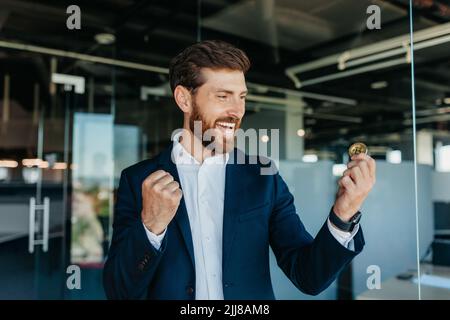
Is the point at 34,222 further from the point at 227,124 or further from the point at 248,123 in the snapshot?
the point at 227,124

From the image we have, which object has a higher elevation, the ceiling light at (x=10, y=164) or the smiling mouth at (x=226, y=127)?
the ceiling light at (x=10, y=164)

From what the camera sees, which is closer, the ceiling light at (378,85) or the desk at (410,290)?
the desk at (410,290)

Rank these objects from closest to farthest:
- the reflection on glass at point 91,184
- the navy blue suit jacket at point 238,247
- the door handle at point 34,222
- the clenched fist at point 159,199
A: the clenched fist at point 159,199 < the navy blue suit jacket at point 238,247 < the door handle at point 34,222 < the reflection on glass at point 91,184

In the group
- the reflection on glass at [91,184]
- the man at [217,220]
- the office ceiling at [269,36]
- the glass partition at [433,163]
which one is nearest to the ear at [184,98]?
the man at [217,220]

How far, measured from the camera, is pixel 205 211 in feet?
3.54

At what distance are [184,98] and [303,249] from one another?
0.50m

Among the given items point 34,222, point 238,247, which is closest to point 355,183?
point 238,247

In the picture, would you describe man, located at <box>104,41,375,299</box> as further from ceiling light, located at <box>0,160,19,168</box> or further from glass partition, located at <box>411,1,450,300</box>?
ceiling light, located at <box>0,160,19,168</box>

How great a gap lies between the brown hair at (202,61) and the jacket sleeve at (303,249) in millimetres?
342

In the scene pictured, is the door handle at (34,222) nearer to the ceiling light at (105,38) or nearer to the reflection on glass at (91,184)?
the reflection on glass at (91,184)

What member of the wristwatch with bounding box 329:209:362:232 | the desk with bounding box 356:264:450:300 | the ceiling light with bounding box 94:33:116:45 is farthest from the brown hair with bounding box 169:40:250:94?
the ceiling light with bounding box 94:33:116:45

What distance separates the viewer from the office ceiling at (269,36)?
103 inches

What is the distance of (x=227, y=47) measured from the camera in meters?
1.12

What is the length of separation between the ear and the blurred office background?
473mm
